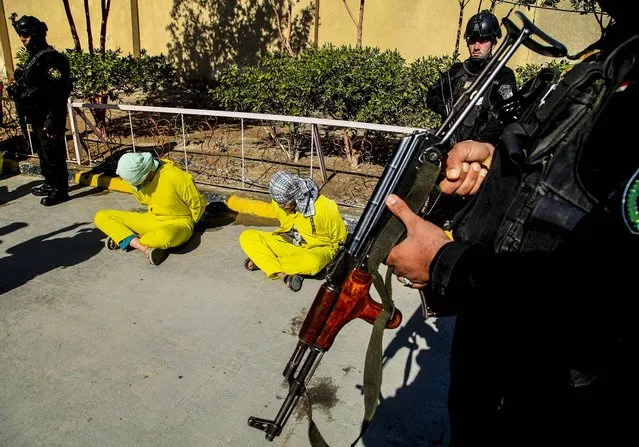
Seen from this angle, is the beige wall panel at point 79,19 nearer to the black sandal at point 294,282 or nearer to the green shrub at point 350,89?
the green shrub at point 350,89

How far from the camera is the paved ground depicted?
2398mm

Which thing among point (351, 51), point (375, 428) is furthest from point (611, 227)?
point (351, 51)

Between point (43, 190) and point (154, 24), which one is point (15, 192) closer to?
point (43, 190)

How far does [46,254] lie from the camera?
4.10 m

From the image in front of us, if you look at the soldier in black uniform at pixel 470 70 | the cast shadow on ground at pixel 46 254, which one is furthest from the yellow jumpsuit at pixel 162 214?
the soldier in black uniform at pixel 470 70

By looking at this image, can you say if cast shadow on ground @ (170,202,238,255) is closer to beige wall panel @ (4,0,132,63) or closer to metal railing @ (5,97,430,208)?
metal railing @ (5,97,430,208)

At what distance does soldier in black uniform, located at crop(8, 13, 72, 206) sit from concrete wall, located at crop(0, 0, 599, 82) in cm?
541

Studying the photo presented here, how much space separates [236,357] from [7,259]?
2.42 meters

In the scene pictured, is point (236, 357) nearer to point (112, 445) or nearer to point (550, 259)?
point (112, 445)

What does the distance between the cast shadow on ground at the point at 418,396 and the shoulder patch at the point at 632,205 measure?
6.01 ft

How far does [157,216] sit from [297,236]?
1.30m

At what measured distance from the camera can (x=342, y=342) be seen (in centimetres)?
304

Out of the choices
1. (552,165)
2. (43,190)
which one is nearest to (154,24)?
(43,190)

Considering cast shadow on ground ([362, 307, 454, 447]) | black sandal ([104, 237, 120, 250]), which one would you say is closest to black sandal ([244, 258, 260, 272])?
black sandal ([104, 237, 120, 250])
